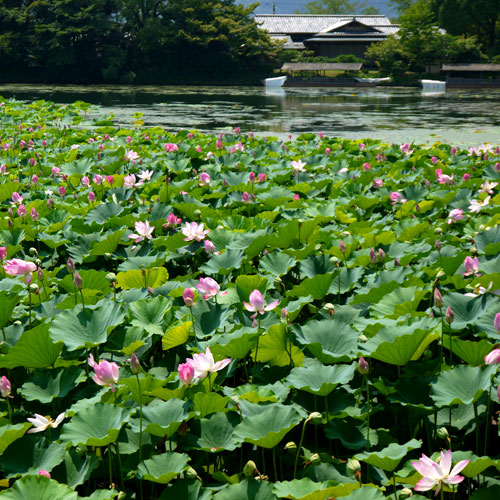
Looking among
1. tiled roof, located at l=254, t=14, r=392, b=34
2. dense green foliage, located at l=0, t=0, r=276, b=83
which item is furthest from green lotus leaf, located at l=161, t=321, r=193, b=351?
tiled roof, located at l=254, t=14, r=392, b=34

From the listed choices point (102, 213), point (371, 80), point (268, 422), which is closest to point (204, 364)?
→ point (268, 422)

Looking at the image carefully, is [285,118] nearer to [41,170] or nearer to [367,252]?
[41,170]

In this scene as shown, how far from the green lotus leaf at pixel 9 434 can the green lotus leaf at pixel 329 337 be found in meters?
0.72

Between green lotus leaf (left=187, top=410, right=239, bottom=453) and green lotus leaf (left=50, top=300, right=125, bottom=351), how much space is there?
16.9 inches

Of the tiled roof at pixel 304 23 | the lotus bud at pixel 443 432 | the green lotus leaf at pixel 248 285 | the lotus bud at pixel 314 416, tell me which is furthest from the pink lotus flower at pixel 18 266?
the tiled roof at pixel 304 23

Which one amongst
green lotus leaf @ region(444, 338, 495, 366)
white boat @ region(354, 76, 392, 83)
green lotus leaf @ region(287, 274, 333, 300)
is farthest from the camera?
white boat @ region(354, 76, 392, 83)

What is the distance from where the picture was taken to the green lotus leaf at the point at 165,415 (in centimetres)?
134

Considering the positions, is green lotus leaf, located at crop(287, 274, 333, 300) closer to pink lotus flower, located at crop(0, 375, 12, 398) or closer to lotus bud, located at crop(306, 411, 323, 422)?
lotus bud, located at crop(306, 411, 323, 422)

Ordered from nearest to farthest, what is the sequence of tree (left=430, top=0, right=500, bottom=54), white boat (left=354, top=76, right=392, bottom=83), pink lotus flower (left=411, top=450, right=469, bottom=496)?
pink lotus flower (left=411, top=450, right=469, bottom=496) < white boat (left=354, top=76, right=392, bottom=83) < tree (left=430, top=0, right=500, bottom=54)

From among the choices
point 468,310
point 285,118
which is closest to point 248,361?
point 468,310

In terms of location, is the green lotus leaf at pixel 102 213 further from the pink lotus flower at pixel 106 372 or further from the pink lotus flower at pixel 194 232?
the pink lotus flower at pixel 106 372

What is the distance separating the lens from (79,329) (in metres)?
1.71

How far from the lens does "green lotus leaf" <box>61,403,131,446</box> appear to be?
1.32 meters

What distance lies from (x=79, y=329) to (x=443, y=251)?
1445 millimetres
